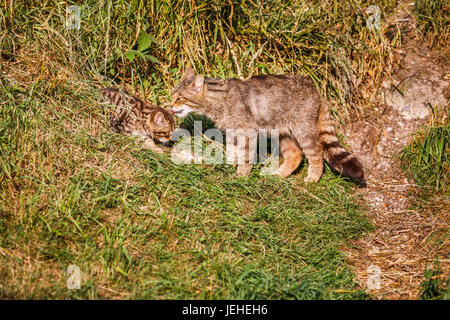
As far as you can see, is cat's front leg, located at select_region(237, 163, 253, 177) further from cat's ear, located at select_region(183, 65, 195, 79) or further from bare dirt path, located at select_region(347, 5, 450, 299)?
bare dirt path, located at select_region(347, 5, 450, 299)

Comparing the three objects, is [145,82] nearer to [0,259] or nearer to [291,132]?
[291,132]

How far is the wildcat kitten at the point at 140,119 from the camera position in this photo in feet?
13.9

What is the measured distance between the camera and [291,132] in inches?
176

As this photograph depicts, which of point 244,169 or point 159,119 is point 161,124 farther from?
point 244,169

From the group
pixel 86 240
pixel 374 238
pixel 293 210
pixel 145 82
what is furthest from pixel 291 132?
pixel 86 240

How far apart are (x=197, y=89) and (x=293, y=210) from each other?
166cm

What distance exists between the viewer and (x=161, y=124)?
4.45 meters

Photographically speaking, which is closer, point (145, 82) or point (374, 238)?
A: point (374, 238)

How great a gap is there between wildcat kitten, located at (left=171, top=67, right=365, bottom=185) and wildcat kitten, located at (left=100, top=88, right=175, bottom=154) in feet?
0.70

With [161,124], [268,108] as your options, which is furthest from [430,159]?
[161,124]

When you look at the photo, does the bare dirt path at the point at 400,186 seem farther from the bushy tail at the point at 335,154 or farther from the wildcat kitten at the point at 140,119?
the wildcat kitten at the point at 140,119

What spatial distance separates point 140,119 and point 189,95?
2.04 feet

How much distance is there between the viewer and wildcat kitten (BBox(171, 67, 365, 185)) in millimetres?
4277

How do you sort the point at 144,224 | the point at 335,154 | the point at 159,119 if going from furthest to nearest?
1. the point at 159,119
2. the point at 335,154
3. the point at 144,224
